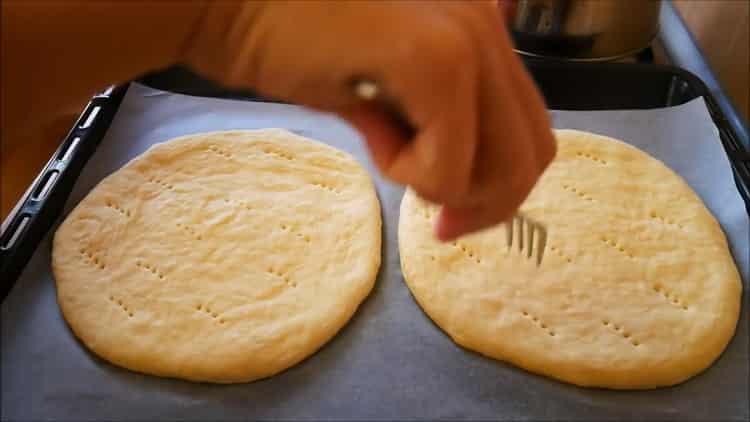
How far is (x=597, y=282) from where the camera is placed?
0.93 metres

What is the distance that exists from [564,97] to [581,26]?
0.13 m

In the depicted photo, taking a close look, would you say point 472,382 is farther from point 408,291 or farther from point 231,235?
point 231,235

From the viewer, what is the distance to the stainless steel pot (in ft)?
3.76

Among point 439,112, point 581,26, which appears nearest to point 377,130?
point 439,112

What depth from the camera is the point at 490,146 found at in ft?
1.66

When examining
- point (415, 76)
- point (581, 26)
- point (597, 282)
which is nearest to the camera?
point (415, 76)

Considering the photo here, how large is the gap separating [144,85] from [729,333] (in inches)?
40.9

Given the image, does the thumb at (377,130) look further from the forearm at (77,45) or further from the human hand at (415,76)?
the forearm at (77,45)

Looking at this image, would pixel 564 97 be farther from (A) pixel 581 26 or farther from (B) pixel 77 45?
(B) pixel 77 45

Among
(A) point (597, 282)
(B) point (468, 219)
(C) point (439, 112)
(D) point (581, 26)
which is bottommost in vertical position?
(A) point (597, 282)

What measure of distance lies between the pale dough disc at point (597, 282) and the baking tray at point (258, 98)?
0.15m

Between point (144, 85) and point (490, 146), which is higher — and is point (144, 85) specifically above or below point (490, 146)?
below

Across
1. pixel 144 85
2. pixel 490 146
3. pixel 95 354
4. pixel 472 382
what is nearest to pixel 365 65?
pixel 490 146

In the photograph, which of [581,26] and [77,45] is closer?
[77,45]
